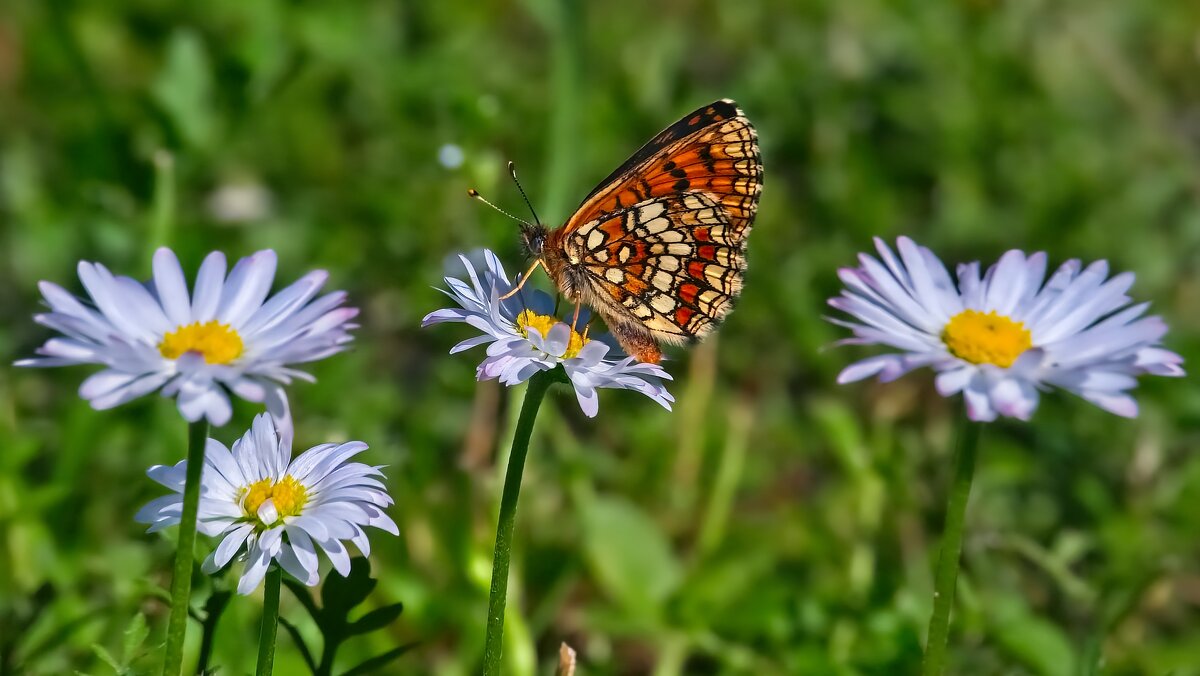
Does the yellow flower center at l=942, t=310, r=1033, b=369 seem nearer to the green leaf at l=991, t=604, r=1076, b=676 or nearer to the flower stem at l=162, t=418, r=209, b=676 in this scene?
the green leaf at l=991, t=604, r=1076, b=676

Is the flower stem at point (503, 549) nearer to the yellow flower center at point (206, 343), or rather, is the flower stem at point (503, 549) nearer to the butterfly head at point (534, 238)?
the yellow flower center at point (206, 343)

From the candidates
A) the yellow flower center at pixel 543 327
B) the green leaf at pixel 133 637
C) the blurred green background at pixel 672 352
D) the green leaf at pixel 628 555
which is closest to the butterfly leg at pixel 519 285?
the yellow flower center at pixel 543 327

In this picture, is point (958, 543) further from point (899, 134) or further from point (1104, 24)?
point (1104, 24)

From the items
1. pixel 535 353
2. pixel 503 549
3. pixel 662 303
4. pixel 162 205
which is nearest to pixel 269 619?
pixel 503 549

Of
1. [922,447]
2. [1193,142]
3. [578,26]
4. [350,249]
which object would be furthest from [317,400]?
[1193,142]

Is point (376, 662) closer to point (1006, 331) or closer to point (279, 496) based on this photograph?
point (279, 496)

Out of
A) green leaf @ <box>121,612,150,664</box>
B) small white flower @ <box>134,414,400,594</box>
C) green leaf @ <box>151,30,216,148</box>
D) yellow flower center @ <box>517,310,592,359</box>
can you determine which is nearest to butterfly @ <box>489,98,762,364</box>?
yellow flower center @ <box>517,310,592,359</box>

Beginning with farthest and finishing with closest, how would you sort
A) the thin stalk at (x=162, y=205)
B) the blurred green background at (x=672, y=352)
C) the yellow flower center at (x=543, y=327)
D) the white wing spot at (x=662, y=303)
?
1. the thin stalk at (x=162, y=205)
2. the blurred green background at (x=672, y=352)
3. the white wing spot at (x=662, y=303)
4. the yellow flower center at (x=543, y=327)
